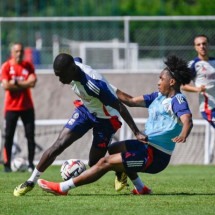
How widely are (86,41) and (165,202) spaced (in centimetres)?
1389

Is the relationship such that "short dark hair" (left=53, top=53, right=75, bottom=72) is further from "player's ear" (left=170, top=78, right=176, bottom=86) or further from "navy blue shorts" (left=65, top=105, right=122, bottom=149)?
"player's ear" (left=170, top=78, right=176, bottom=86)

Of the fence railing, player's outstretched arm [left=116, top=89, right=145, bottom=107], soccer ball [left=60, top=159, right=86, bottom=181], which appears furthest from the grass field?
the fence railing

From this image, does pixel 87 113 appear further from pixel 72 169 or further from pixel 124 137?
pixel 124 137

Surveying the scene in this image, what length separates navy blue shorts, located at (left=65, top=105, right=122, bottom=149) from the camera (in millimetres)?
11898

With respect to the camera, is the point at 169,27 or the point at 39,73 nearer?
the point at 39,73

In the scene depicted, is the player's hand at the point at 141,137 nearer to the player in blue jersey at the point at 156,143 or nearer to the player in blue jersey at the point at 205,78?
the player in blue jersey at the point at 156,143

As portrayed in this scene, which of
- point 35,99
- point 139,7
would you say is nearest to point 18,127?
point 35,99

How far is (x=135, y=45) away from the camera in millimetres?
22078

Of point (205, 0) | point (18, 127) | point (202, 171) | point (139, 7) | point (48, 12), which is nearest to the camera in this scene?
point (202, 171)

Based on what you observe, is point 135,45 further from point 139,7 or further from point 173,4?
point 139,7

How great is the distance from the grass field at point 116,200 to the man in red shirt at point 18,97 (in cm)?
320

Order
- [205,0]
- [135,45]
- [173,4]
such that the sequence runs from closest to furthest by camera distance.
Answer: [135,45]
[205,0]
[173,4]

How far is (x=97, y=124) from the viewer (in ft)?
39.6

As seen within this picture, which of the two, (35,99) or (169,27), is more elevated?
(169,27)
